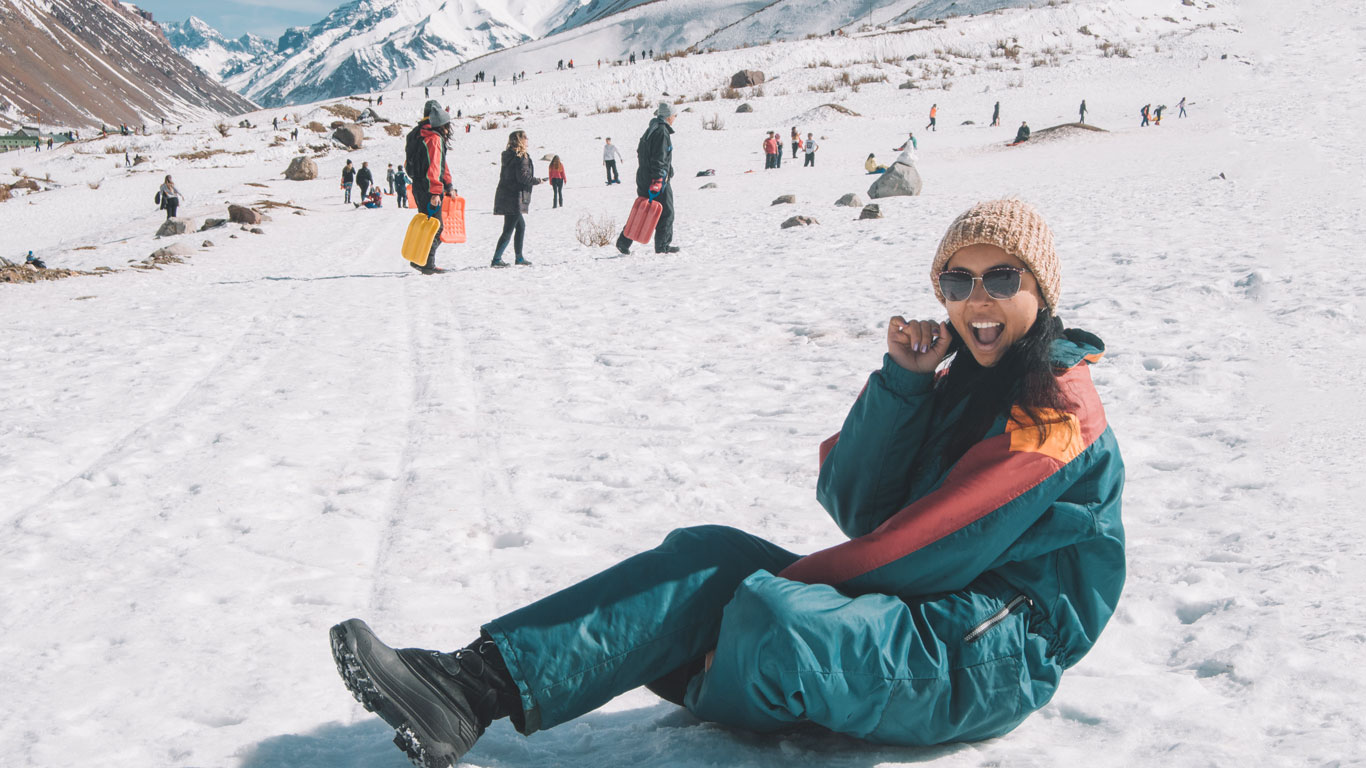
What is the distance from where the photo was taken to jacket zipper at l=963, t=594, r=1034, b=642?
67.3 inches

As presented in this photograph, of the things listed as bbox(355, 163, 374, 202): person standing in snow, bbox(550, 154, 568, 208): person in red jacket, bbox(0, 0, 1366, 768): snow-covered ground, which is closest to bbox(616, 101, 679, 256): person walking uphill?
bbox(0, 0, 1366, 768): snow-covered ground

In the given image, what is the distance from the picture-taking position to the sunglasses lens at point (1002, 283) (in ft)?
6.30

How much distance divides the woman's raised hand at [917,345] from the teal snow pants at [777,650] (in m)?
0.47

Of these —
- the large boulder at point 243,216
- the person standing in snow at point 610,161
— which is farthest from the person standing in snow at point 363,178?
the person standing in snow at point 610,161

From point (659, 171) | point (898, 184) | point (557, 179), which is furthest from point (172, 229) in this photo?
point (898, 184)

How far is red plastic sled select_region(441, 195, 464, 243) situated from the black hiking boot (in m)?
8.26

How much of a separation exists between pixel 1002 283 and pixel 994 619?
696mm

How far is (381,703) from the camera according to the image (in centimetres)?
168

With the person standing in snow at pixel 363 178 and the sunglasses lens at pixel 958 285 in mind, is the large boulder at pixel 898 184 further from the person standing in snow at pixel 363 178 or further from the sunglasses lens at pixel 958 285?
the sunglasses lens at pixel 958 285

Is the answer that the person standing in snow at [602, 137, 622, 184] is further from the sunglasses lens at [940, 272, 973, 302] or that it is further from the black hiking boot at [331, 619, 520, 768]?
the black hiking boot at [331, 619, 520, 768]

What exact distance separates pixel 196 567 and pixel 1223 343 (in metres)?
5.13

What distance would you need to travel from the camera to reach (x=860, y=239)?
10.1 m

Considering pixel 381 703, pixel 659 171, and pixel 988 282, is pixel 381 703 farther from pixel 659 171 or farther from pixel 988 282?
pixel 659 171

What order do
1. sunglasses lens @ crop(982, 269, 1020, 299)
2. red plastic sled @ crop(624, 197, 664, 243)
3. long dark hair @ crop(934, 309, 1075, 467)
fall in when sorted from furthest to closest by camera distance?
1. red plastic sled @ crop(624, 197, 664, 243)
2. sunglasses lens @ crop(982, 269, 1020, 299)
3. long dark hair @ crop(934, 309, 1075, 467)
